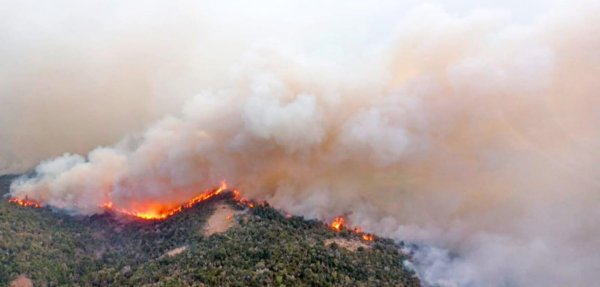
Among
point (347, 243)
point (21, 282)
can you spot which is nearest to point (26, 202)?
point (21, 282)

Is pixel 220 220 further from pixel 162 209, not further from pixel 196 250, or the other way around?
pixel 162 209

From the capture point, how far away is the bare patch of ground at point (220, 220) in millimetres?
85312

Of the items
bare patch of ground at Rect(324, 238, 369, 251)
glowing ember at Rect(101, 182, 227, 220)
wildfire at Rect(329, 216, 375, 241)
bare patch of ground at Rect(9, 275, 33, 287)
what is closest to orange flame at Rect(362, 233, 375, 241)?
wildfire at Rect(329, 216, 375, 241)

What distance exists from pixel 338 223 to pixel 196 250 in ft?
73.5

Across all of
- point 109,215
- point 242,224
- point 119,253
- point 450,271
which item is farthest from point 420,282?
point 109,215

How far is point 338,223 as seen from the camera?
285 ft

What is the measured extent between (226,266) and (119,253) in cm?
2557

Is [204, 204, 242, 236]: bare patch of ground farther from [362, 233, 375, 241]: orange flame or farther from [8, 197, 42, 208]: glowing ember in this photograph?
[8, 197, 42, 208]: glowing ember

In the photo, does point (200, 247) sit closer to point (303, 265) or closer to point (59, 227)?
point (303, 265)

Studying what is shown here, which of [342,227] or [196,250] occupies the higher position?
[342,227]

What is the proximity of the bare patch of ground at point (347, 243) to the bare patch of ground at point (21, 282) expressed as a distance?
40.0 m

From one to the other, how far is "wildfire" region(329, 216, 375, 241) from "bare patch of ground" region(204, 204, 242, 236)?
1522 cm

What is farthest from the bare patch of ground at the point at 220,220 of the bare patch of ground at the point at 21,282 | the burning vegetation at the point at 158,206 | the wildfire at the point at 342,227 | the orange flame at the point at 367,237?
the bare patch of ground at the point at 21,282

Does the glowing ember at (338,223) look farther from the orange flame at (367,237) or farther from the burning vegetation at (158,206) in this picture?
the burning vegetation at (158,206)
